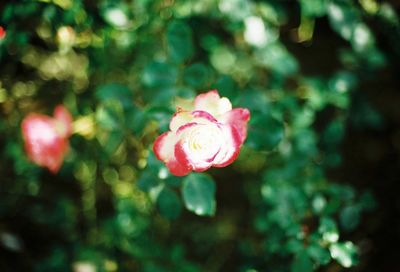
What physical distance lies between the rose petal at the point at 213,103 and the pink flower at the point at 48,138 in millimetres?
646

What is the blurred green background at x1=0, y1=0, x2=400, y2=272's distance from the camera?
3.34 feet

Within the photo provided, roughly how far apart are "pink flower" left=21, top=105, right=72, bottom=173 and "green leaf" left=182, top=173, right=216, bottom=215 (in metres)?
0.55

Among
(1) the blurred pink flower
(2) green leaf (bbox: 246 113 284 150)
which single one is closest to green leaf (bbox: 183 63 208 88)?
(2) green leaf (bbox: 246 113 284 150)

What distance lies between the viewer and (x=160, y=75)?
1.06 metres

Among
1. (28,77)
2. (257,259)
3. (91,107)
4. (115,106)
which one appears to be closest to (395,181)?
(257,259)

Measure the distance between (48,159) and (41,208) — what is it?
18.2 inches

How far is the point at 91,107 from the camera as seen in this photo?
4.68ft

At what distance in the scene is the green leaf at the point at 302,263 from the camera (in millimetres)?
950

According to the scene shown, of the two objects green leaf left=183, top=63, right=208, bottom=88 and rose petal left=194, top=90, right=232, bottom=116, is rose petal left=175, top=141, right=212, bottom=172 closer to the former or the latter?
rose petal left=194, top=90, right=232, bottom=116

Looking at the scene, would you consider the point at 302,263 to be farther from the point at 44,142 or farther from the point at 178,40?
the point at 44,142

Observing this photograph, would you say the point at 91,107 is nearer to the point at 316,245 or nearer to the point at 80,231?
the point at 80,231

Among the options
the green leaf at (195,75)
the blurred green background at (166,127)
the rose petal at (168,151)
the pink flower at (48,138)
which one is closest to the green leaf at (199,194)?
the blurred green background at (166,127)

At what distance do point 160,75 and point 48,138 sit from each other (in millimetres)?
485

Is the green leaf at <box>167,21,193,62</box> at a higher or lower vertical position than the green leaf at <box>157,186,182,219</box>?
higher
